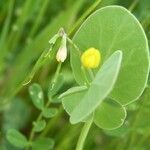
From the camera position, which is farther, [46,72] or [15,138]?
[46,72]

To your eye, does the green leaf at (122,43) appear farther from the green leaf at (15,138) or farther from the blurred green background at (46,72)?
the green leaf at (15,138)

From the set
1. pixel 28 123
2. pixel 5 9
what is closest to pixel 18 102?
pixel 28 123

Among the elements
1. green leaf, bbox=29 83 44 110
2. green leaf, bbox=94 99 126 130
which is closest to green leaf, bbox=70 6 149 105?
green leaf, bbox=94 99 126 130

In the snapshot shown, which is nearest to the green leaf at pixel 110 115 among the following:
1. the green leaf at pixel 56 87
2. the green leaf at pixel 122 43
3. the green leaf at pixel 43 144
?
the green leaf at pixel 122 43

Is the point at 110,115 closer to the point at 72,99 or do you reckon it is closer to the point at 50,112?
the point at 72,99

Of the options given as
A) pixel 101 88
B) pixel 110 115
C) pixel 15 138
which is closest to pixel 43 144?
pixel 15 138
